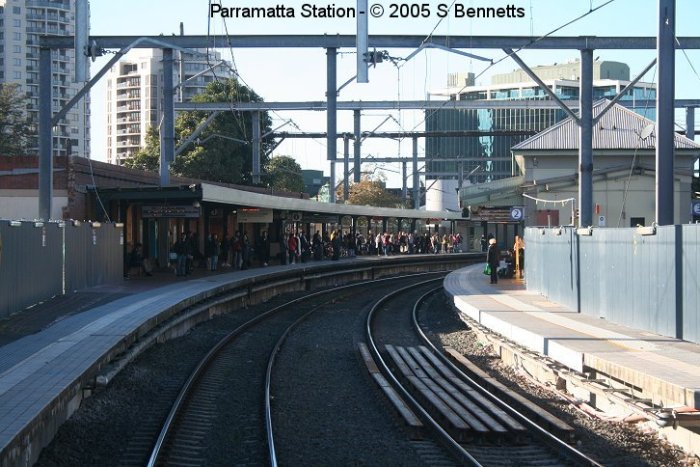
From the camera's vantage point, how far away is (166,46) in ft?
74.7

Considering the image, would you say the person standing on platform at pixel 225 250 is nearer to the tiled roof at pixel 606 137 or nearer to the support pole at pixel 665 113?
the tiled roof at pixel 606 137

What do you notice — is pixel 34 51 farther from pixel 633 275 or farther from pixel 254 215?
pixel 633 275

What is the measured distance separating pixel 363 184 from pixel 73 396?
73.9 meters

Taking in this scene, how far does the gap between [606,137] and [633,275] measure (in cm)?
2675

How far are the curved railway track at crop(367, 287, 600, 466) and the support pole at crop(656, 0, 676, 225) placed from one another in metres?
4.00

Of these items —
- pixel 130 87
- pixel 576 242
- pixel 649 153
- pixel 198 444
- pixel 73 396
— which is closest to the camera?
pixel 198 444

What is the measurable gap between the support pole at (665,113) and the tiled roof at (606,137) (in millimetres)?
24075

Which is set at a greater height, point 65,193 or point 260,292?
point 65,193

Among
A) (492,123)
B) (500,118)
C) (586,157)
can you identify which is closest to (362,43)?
(586,157)

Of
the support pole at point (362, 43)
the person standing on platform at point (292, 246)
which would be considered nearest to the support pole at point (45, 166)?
the support pole at point (362, 43)

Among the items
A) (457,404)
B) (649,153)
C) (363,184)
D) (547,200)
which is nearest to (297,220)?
(547,200)

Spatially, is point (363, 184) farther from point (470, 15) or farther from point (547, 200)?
point (470, 15)

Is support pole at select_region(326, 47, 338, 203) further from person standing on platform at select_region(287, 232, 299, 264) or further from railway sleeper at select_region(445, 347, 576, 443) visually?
person standing on platform at select_region(287, 232, 299, 264)

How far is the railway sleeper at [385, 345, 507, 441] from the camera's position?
32.0ft
